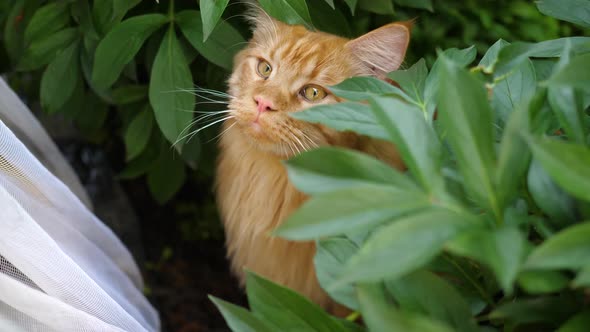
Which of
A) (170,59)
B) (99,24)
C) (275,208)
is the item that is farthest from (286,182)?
(99,24)

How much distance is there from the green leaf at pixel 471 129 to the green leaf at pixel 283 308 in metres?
0.28

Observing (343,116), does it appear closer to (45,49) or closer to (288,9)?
(288,9)

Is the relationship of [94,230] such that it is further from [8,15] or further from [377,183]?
[377,183]

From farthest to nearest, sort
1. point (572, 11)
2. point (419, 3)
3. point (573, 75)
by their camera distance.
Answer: point (419, 3), point (572, 11), point (573, 75)

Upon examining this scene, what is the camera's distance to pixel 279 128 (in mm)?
1263

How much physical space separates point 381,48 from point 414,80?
33 centimetres

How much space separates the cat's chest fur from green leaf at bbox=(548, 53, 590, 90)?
32.5 inches

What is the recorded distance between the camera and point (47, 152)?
1574 mm

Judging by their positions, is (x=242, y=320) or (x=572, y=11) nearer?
(x=242, y=320)

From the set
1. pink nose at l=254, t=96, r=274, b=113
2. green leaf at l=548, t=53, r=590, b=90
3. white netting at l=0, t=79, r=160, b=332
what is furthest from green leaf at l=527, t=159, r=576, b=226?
white netting at l=0, t=79, r=160, b=332

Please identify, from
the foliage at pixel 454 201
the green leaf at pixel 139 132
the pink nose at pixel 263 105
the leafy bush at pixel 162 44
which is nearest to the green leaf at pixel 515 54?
the foliage at pixel 454 201

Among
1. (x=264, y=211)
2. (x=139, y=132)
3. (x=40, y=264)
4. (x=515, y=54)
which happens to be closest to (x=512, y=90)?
(x=515, y=54)

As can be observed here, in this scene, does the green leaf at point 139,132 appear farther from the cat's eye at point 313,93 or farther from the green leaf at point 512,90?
the green leaf at point 512,90

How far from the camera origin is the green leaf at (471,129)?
2.06 feet
